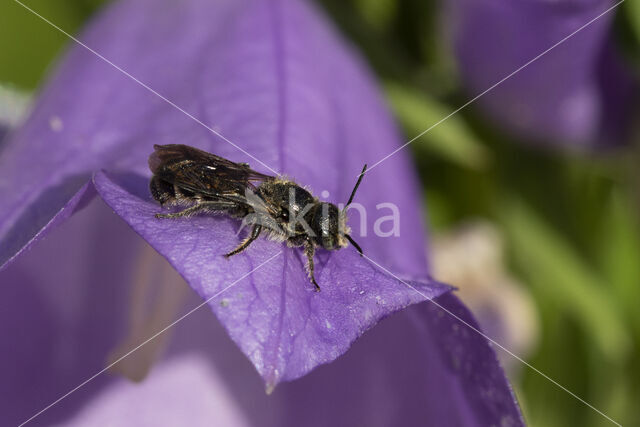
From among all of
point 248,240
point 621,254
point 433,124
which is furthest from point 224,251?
point 621,254

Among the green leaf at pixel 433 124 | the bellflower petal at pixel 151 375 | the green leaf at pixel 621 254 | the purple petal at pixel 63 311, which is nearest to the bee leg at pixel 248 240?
the bellflower petal at pixel 151 375

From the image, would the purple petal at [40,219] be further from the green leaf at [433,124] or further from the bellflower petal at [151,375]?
the green leaf at [433,124]

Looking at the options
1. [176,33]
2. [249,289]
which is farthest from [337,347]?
[176,33]

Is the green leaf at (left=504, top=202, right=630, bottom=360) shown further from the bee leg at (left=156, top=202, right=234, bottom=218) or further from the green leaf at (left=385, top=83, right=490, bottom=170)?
the bee leg at (left=156, top=202, right=234, bottom=218)

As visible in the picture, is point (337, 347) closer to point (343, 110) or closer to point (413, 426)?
point (413, 426)

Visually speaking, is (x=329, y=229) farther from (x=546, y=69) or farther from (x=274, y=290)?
(x=546, y=69)

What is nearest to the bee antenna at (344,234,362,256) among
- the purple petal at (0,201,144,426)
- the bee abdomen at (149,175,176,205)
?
the bee abdomen at (149,175,176,205)
